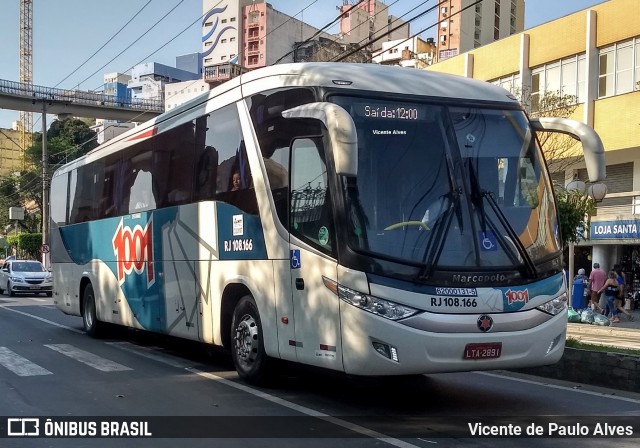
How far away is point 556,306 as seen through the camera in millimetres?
7566

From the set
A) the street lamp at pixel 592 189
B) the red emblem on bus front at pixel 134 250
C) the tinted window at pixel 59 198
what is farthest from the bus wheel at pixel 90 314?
the street lamp at pixel 592 189

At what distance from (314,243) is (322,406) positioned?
1.77 meters

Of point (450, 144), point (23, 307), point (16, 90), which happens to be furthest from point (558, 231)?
point (16, 90)

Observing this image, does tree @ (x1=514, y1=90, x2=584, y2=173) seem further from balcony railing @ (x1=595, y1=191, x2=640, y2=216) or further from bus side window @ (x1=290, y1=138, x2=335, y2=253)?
bus side window @ (x1=290, y1=138, x2=335, y2=253)

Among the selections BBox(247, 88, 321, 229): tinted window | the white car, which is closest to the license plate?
BBox(247, 88, 321, 229): tinted window

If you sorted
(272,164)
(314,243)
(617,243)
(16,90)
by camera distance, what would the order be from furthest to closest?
(16,90) → (617,243) → (272,164) → (314,243)

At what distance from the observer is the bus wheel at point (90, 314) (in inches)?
581

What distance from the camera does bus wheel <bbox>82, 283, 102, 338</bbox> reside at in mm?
14750

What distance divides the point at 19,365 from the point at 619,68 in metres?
23.8

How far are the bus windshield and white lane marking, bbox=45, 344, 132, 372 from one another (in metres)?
5.14

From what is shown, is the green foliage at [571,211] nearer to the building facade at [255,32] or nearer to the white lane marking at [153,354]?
the white lane marking at [153,354]

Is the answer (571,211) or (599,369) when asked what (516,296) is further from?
(571,211)

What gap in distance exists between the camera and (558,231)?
25.8ft

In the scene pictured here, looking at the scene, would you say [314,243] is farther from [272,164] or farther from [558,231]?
[558,231]
